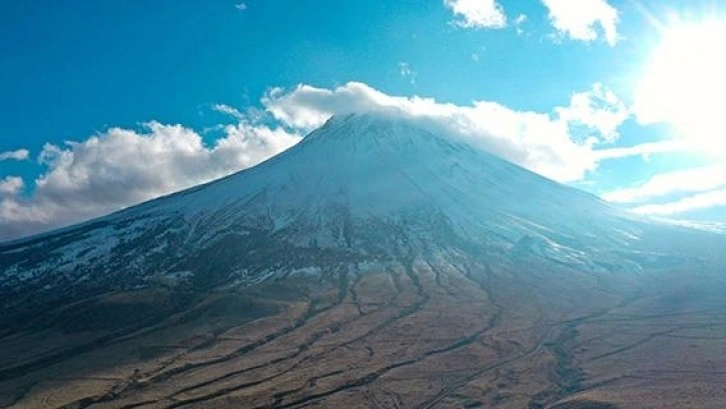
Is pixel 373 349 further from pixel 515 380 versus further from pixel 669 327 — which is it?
pixel 669 327

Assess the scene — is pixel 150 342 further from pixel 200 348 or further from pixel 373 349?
pixel 373 349

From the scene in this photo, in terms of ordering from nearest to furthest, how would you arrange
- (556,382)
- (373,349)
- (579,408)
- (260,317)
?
(579,408), (556,382), (373,349), (260,317)

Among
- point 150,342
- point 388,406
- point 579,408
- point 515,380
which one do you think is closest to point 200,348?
point 150,342

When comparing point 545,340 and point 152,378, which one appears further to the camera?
point 545,340

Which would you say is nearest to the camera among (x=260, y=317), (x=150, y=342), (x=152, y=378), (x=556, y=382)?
(x=556, y=382)

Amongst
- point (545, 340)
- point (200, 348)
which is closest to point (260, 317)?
point (200, 348)

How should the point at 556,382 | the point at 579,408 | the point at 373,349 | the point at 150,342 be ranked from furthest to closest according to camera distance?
1. the point at 150,342
2. the point at 373,349
3. the point at 556,382
4. the point at 579,408

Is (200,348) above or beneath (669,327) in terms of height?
above

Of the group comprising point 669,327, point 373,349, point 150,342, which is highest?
point 150,342

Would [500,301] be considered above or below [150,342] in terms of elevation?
below
